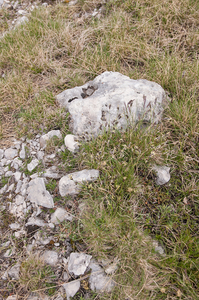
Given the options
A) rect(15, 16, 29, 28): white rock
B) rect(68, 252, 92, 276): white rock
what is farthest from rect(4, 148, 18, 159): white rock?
rect(15, 16, 29, 28): white rock

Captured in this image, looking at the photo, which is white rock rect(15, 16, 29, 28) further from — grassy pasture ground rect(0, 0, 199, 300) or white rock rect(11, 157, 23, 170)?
white rock rect(11, 157, 23, 170)

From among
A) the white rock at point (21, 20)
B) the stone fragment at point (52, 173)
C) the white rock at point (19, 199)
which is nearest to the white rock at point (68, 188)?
the stone fragment at point (52, 173)

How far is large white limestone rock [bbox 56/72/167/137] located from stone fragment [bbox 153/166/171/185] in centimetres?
62

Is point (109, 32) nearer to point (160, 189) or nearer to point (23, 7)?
point (23, 7)

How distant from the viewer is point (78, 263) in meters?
2.21

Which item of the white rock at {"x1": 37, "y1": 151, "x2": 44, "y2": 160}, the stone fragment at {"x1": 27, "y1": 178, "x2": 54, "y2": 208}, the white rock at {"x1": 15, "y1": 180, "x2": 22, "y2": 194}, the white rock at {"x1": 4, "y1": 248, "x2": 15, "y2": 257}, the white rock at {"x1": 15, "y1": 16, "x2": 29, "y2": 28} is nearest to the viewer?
the white rock at {"x1": 4, "y1": 248, "x2": 15, "y2": 257}

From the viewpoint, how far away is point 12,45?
13.4 feet

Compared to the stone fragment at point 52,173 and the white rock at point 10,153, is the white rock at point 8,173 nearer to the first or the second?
the white rock at point 10,153

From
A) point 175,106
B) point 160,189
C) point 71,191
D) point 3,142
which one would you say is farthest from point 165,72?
point 3,142

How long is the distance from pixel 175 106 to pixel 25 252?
8.29 feet

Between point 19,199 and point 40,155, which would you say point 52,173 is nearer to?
point 40,155

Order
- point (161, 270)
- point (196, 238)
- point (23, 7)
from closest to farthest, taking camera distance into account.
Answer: point (161, 270)
point (196, 238)
point (23, 7)

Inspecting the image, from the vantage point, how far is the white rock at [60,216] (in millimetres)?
2510

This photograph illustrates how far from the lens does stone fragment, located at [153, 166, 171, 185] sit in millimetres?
2574
